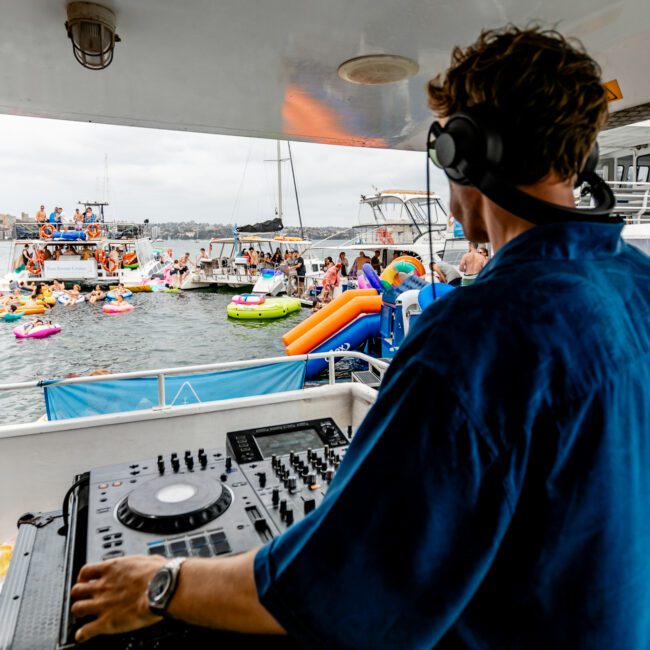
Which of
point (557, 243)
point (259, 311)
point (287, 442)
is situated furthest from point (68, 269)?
point (557, 243)

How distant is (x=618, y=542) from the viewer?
2.03ft

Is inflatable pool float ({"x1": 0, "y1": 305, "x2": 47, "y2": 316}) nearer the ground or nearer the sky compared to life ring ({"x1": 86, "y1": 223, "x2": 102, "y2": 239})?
nearer the ground

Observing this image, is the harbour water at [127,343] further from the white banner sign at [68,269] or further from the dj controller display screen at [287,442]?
the dj controller display screen at [287,442]

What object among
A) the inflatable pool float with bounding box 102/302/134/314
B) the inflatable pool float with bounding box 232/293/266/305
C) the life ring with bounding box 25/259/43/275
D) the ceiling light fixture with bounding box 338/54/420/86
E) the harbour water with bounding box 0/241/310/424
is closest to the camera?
the ceiling light fixture with bounding box 338/54/420/86

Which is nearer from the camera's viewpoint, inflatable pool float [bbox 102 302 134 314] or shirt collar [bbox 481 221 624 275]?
shirt collar [bbox 481 221 624 275]

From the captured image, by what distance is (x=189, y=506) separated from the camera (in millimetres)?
1190

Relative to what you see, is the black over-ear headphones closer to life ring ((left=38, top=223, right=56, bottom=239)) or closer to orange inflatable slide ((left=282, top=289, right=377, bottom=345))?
orange inflatable slide ((left=282, top=289, right=377, bottom=345))

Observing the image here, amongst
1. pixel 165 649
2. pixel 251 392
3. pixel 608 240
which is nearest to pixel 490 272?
pixel 608 240

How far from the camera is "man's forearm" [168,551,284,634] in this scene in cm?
65

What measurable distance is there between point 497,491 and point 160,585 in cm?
51

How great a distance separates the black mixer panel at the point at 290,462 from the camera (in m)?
1.29

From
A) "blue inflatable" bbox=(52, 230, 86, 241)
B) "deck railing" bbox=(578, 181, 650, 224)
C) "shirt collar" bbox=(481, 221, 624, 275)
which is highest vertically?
"blue inflatable" bbox=(52, 230, 86, 241)

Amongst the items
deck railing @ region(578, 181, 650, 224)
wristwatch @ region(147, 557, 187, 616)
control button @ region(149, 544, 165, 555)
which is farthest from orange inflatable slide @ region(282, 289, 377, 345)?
wristwatch @ region(147, 557, 187, 616)

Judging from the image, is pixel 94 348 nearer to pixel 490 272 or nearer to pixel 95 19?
pixel 95 19
